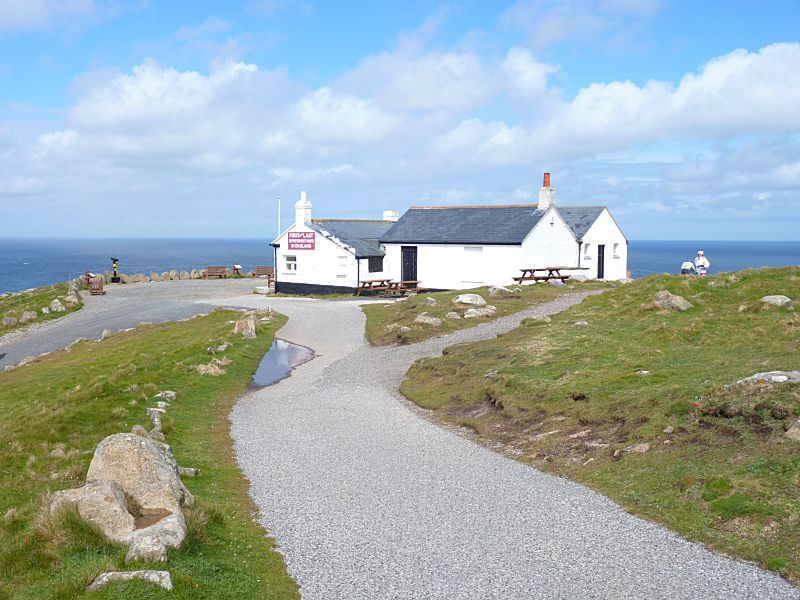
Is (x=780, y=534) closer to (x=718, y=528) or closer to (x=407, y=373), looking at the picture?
(x=718, y=528)

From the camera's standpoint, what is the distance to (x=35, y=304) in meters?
56.6

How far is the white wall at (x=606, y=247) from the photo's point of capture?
55.8 metres

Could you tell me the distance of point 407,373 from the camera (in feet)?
85.3

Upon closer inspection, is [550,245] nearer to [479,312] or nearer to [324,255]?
[324,255]

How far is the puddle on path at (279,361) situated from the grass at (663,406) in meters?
5.13

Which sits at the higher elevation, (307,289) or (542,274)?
(542,274)

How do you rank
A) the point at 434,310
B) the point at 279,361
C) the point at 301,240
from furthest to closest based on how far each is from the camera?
the point at 301,240, the point at 434,310, the point at 279,361

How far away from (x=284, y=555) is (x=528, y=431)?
332 inches

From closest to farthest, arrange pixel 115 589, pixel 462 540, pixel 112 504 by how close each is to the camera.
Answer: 1. pixel 115 589
2. pixel 112 504
3. pixel 462 540

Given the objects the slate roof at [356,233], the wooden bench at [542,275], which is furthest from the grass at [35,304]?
the wooden bench at [542,275]

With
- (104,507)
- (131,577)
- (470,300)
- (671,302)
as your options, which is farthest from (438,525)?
(470,300)

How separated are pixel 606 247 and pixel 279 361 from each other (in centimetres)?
3567

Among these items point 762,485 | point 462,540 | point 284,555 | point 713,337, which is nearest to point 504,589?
point 462,540

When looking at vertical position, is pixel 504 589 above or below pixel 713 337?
below
